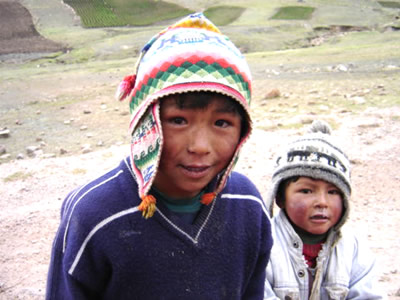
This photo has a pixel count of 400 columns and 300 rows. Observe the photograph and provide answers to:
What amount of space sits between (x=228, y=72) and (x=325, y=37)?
19.0 metres

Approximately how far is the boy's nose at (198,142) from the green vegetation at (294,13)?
2435 cm

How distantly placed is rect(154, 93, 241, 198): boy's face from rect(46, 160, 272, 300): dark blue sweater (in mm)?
148

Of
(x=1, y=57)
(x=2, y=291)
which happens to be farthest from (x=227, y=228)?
(x=1, y=57)

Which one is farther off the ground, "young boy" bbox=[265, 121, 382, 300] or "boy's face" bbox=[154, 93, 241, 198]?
"boy's face" bbox=[154, 93, 241, 198]

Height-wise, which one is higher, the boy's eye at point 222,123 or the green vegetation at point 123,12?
the green vegetation at point 123,12

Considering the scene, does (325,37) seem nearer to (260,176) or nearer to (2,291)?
(260,176)

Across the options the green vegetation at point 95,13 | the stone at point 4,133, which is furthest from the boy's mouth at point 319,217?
the green vegetation at point 95,13

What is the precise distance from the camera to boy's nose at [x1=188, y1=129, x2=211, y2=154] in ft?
4.48

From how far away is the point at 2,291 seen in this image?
10.7 ft

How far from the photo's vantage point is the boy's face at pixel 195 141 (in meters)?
1.37

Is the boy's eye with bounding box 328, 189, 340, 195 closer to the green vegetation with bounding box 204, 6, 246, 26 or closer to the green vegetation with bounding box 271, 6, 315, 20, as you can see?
the green vegetation with bounding box 204, 6, 246, 26

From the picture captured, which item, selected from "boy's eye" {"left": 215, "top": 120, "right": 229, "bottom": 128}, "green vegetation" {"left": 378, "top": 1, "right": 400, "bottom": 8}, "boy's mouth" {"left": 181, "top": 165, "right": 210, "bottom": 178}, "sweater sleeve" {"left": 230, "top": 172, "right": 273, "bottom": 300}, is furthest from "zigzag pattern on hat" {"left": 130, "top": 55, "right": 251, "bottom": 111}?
"green vegetation" {"left": 378, "top": 1, "right": 400, "bottom": 8}

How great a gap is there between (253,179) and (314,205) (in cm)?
246

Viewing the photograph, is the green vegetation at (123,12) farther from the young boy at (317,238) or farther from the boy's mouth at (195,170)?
the boy's mouth at (195,170)
